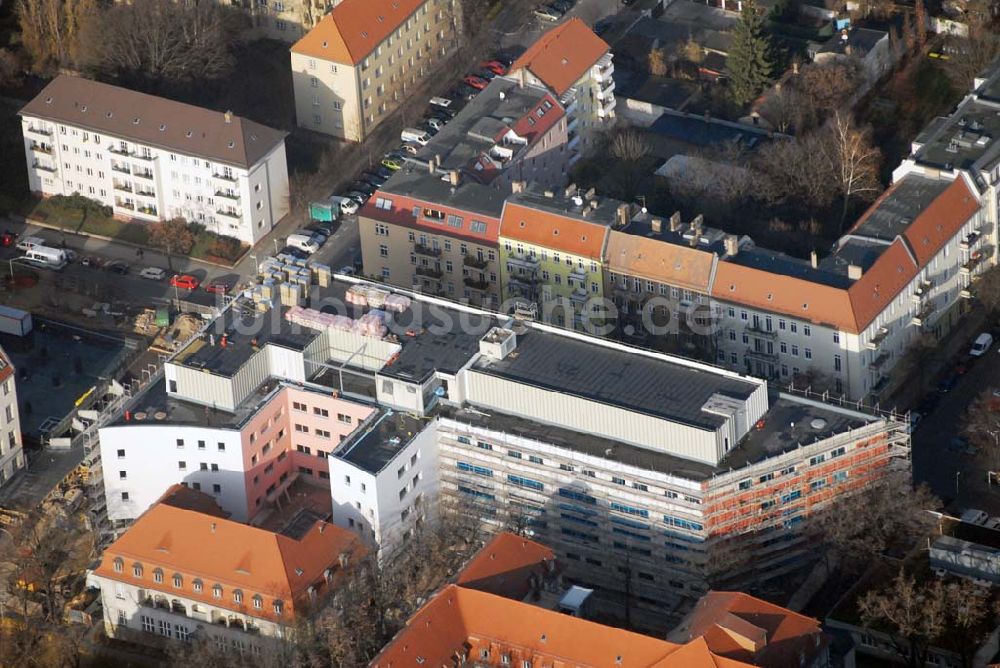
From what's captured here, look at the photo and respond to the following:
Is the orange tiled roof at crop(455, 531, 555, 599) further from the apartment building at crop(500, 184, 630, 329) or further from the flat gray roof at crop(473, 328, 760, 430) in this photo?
the apartment building at crop(500, 184, 630, 329)

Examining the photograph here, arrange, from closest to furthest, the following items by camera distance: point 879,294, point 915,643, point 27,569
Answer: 1. point 915,643
2. point 27,569
3. point 879,294

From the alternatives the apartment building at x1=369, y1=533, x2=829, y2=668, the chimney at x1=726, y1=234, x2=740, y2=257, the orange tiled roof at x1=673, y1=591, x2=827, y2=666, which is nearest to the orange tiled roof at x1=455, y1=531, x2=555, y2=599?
the apartment building at x1=369, y1=533, x2=829, y2=668

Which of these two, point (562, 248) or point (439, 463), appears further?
point (562, 248)

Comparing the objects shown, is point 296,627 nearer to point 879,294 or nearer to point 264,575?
point 264,575

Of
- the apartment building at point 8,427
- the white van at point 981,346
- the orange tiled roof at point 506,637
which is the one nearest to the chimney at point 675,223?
the white van at point 981,346

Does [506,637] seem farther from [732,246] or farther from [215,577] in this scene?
[732,246]

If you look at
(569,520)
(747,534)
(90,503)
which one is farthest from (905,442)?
(90,503)

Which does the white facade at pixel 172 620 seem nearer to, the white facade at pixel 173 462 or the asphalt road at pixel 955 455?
the white facade at pixel 173 462
